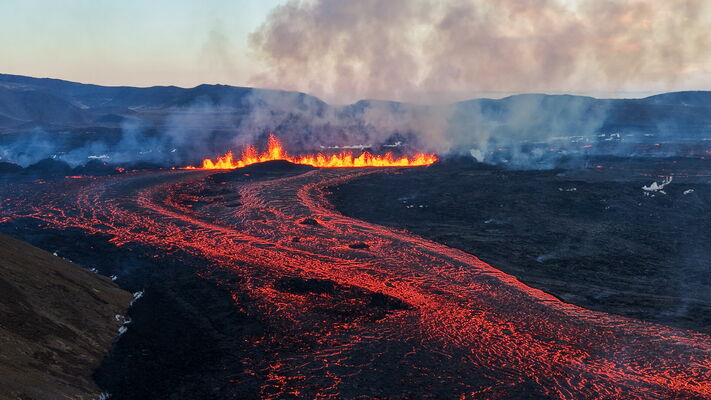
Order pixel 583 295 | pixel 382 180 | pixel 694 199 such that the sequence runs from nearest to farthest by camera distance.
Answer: pixel 583 295 < pixel 694 199 < pixel 382 180

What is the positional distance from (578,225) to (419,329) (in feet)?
78.5

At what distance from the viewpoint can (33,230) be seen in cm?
3862

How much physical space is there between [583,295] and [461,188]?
3090 centimetres

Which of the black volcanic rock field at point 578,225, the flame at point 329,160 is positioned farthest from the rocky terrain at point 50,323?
the flame at point 329,160

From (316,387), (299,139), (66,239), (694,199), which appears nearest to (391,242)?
(316,387)

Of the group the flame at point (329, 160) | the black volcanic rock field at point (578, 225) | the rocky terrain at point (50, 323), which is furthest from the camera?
the flame at point (329, 160)

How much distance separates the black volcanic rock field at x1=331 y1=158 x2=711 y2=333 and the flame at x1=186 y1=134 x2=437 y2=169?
20887mm

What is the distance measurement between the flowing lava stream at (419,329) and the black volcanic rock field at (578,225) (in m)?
2.53

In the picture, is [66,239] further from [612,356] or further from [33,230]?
[612,356]

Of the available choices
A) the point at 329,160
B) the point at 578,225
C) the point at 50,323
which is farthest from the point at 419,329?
the point at 329,160

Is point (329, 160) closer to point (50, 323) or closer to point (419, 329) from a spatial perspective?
point (419, 329)

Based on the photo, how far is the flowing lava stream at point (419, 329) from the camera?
17250mm

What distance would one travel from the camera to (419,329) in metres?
21.4

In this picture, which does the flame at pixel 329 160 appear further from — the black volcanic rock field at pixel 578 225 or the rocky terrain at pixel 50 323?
the rocky terrain at pixel 50 323
